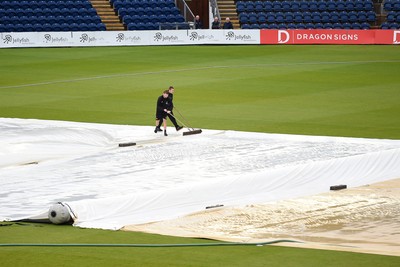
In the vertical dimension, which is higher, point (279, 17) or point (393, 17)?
point (279, 17)

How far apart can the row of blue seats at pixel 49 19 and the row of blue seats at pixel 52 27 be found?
319 millimetres

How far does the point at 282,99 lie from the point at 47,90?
34.7ft

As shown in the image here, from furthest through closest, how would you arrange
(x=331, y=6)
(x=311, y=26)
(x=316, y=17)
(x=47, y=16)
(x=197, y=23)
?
(x=331, y=6), (x=316, y=17), (x=311, y=26), (x=47, y=16), (x=197, y=23)

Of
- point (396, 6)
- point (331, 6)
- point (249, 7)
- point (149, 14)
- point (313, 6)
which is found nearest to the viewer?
point (396, 6)

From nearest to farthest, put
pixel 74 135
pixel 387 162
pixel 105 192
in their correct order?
pixel 105 192 < pixel 387 162 < pixel 74 135

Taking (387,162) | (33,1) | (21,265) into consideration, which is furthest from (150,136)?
(33,1)

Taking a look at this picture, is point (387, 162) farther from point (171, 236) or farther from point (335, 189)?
point (171, 236)

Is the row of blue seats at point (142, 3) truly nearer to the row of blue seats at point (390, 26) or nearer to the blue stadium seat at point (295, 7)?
the blue stadium seat at point (295, 7)

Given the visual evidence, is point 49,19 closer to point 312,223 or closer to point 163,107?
point 163,107

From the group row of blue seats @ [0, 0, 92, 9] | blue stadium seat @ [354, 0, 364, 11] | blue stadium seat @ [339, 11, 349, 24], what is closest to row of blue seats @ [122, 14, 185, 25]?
row of blue seats @ [0, 0, 92, 9]

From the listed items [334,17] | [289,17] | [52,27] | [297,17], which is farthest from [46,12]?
[334,17]

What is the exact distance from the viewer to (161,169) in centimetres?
2261

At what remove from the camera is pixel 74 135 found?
26141mm

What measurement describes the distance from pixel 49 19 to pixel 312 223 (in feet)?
150
